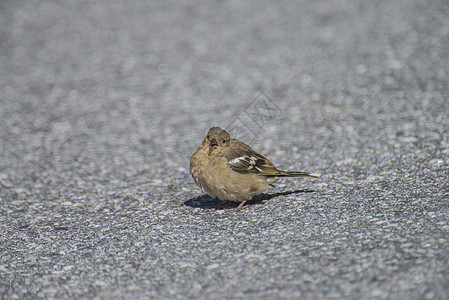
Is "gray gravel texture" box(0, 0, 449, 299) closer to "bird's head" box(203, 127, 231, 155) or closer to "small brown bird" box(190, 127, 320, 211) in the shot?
"small brown bird" box(190, 127, 320, 211)

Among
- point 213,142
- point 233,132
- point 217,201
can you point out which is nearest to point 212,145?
point 213,142

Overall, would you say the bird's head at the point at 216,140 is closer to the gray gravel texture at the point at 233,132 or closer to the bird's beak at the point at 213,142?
the bird's beak at the point at 213,142

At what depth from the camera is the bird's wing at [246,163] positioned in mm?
5859

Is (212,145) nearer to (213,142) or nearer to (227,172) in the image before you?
(213,142)

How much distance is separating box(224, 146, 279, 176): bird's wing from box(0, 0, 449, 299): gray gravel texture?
1.25 ft

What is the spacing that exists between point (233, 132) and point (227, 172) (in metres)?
2.80

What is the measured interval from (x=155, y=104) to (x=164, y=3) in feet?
20.2

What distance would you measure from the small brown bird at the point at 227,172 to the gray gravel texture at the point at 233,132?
234 millimetres

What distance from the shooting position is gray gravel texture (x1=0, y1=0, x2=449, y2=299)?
4293mm

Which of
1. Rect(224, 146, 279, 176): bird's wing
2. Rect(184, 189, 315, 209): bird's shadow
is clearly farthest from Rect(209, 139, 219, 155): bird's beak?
Rect(184, 189, 315, 209): bird's shadow

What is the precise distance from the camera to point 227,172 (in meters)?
5.77

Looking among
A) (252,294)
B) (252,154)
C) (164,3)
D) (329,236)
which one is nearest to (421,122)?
(252,154)

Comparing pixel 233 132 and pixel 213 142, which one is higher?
pixel 213 142

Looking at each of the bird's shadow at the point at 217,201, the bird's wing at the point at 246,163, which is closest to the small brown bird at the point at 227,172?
the bird's wing at the point at 246,163
